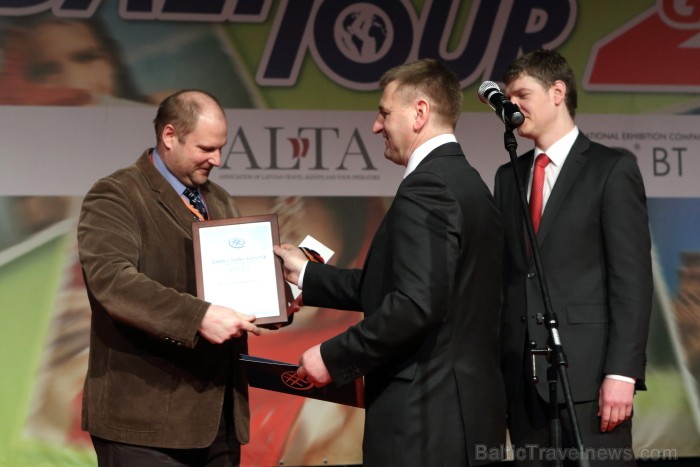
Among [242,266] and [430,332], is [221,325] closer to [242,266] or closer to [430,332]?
[242,266]

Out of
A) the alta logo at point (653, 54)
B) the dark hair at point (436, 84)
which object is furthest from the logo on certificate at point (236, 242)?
the alta logo at point (653, 54)

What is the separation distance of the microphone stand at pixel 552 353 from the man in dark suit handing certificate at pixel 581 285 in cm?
17

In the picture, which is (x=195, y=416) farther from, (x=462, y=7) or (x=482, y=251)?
(x=462, y=7)

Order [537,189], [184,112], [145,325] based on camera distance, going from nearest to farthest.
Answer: [145,325], [184,112], [537,189]

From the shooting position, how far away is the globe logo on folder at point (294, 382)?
2.75 metres

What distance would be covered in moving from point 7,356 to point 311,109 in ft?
6.97

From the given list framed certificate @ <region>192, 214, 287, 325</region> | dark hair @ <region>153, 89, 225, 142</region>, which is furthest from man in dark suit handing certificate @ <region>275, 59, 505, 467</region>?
dark hair @ <region>153, 89, 225, 142</region>

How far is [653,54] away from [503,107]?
325cm

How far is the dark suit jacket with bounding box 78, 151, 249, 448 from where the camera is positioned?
8.66ft

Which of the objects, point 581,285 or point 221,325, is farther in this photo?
point 581,285

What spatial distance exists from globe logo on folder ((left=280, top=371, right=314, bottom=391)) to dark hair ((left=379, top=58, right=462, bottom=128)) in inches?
34.6

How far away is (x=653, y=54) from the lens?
539 centimetres

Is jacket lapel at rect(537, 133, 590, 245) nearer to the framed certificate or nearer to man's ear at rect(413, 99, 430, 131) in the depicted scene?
man's ear at rect(413, 99, 430, 131)

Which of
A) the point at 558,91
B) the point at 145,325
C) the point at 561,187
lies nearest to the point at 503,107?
the point at 561,187
